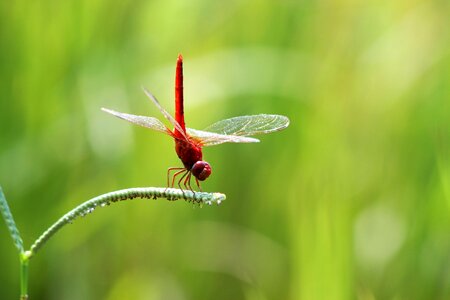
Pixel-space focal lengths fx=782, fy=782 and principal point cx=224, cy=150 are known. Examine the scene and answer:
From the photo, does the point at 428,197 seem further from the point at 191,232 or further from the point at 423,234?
the point at 191,232

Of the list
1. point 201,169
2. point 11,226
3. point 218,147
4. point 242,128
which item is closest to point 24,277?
point 11,226

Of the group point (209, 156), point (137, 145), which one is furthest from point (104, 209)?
point (209, 156)

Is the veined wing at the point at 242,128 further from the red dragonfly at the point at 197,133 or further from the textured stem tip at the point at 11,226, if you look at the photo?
the textured stem tip at the point at 11,226

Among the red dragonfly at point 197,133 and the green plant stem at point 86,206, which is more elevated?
the green plant stem at point 86,206

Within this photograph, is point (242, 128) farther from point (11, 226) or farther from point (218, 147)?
point (218, 147)

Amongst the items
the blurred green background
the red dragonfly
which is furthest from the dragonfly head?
the blurred green background

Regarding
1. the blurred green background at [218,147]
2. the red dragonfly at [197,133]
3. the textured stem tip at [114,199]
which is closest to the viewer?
the textured stem tip at [114,199]

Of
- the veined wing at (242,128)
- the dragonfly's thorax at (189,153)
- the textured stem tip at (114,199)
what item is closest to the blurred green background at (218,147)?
the veined wing at (242,128)

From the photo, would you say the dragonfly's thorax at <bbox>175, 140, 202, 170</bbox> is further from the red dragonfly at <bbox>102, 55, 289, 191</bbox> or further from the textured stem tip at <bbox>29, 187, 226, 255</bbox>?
the textured stem tip at <bbox>29, 187, 226, 255</bbox>
